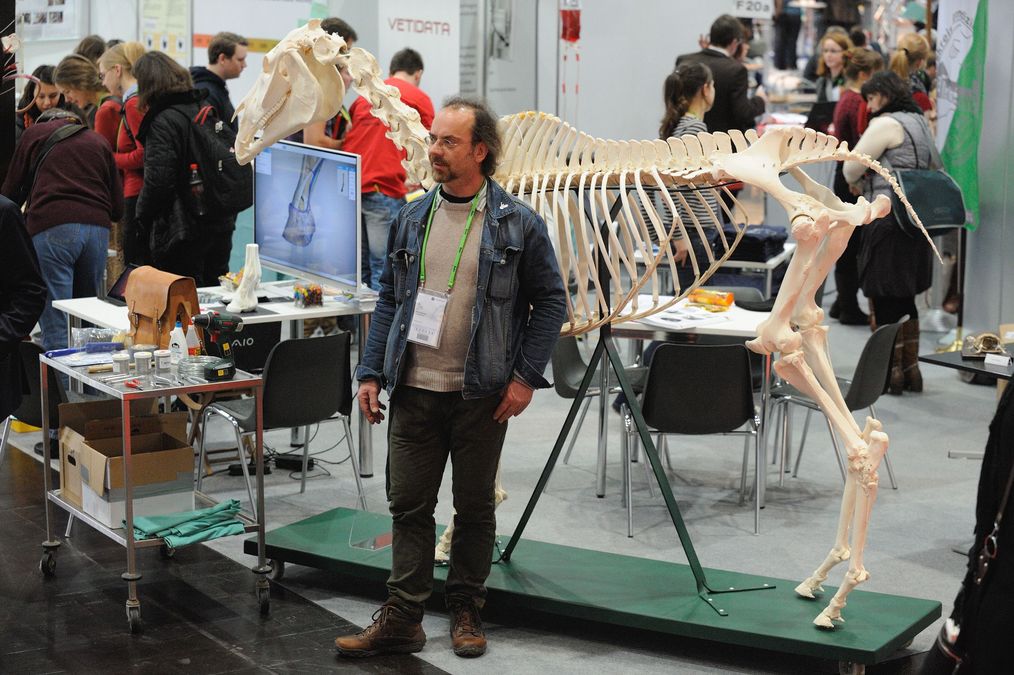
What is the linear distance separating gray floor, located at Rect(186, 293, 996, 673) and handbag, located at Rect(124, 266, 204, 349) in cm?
95

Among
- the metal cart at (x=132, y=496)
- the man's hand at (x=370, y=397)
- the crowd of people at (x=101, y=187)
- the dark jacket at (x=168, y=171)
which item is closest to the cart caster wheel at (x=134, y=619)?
the metal cart at (x=132, y=496)

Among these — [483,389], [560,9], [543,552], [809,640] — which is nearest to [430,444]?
[483,389]

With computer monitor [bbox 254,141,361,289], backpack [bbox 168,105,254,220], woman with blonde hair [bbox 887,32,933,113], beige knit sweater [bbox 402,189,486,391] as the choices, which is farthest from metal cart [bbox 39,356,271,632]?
woman with blonde hair [bbox 887,32,933,113]

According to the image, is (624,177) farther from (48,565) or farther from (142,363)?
(48,565)

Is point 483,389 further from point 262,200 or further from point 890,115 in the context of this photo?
point 890,115

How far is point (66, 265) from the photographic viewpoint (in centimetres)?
685

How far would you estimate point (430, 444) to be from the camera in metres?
4.21

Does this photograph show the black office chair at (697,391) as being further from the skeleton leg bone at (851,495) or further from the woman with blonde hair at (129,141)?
the woman with blonde hair at (129,141)

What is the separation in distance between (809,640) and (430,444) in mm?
1351

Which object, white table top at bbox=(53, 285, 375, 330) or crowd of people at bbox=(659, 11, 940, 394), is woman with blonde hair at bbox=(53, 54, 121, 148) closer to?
white table top at bbox=(53, 285, 375, 330)

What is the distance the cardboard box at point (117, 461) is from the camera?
14.9 feet

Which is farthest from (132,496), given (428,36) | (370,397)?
(428,36)

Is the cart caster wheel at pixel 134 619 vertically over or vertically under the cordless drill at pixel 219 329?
under

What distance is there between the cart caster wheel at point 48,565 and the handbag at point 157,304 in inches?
34.5
